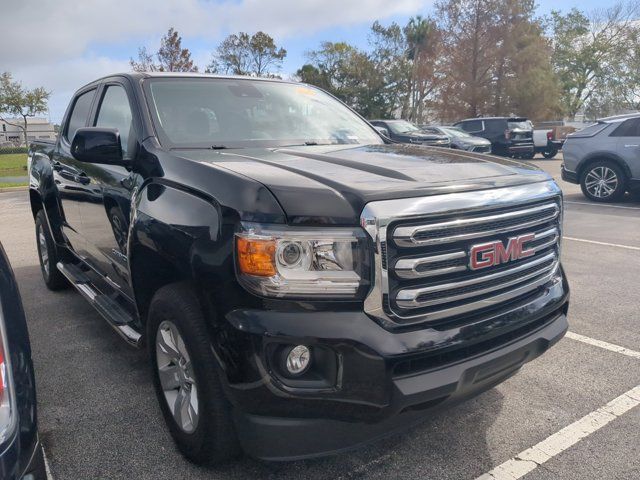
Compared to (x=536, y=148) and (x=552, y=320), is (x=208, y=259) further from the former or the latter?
(x=536, y=148)

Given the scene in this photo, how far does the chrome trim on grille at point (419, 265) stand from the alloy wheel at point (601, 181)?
9.69 m

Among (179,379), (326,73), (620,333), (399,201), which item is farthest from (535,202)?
(326,73)

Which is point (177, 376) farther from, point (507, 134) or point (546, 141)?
point (546, 141)

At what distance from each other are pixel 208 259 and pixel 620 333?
130 inches

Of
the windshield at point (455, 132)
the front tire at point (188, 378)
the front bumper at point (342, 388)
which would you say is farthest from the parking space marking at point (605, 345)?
the windshield at point (455, 132)

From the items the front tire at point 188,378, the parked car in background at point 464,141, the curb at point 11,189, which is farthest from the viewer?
the parked car in background at point 464,141

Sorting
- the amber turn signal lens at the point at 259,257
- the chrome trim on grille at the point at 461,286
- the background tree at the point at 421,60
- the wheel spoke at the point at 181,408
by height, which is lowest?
the wheel spoke at the point at 181,408

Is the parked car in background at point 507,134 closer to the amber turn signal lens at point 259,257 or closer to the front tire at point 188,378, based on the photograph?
the front tire at point 188,378

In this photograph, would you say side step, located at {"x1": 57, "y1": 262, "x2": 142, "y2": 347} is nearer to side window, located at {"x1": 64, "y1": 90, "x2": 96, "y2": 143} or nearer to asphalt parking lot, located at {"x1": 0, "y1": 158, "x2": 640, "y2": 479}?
asphalt parking lot, located at {"x1": 0, "y1": 158, "x2": 640, "y2": 479}

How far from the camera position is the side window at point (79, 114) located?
4199 millimetres

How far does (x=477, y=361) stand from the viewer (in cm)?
214

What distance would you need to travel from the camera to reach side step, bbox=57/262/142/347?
2.96 metres

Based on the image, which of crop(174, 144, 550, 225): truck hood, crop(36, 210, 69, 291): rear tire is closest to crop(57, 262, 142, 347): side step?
crop(36, 210, 69, 291): rear tire

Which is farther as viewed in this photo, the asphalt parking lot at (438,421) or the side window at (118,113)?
the side window at (118,113)
